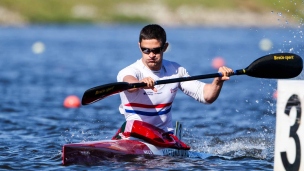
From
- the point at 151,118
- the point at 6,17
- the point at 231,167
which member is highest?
the point at 6,17

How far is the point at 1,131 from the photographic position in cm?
1204

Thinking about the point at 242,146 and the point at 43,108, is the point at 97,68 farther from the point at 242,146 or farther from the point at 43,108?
the point at 242,146

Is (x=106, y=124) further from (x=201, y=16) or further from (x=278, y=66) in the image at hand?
(x=201, y=16)

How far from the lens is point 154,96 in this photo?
8992mm

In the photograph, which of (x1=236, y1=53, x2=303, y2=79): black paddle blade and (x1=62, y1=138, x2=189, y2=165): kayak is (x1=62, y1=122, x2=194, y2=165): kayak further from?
(x1=236, y1=53, x2=303, y2=79): black paddle blade

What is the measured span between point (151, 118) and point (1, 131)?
406 cm

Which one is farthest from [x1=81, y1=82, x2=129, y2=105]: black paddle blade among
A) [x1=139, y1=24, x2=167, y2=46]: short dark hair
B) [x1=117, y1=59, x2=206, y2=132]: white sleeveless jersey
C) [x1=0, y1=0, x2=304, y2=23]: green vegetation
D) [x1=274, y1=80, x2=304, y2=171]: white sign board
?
[x1=0, y1=0, x2=304, y2=23]: green vegetation

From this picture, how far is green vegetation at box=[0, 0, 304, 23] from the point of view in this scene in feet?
345

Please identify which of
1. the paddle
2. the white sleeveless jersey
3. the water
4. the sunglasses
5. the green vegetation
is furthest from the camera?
the green vegetation

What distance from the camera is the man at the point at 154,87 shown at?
8688mm

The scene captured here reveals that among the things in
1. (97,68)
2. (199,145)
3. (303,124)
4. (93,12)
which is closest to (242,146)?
(199,145)

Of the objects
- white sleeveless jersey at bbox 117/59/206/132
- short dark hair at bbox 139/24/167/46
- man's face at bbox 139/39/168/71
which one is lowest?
white sleeveless jersey at bbox 117/59/206/132

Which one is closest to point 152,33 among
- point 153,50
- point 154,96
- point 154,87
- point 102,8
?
point 153,50

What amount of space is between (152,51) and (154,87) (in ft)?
1.56
